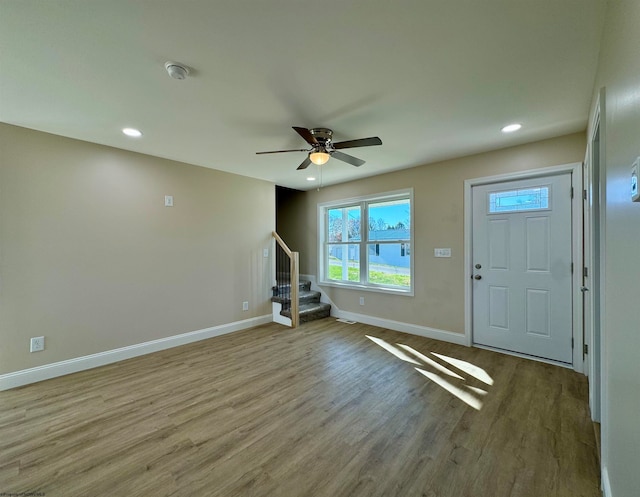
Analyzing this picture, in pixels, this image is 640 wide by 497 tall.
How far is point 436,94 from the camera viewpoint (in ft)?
6.98

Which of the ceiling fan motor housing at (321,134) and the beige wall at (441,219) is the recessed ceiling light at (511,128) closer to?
the beige wall at (441,219)

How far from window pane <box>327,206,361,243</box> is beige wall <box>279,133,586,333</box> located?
0.55 metres

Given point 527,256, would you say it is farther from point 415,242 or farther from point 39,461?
point 39,461

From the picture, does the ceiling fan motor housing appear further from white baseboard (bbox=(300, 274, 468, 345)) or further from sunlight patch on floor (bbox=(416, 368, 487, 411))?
white baseboard (bbox=(300, 274, 468, 345))

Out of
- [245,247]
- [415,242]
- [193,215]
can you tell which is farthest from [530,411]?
[193,215]

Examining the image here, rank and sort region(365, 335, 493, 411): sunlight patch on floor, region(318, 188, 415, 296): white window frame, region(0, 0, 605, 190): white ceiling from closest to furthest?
1. region(0, 0, 605, 190): white ceiling
2. region(365, 335, 493, 411): sunlight patch on floor
3. region(318, 188, 415, 296): white window frame

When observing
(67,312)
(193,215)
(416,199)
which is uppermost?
(416,199)

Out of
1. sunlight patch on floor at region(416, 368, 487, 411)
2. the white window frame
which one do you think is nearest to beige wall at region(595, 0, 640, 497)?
sunlight patch on floor at region(416, 368, 487, 411)

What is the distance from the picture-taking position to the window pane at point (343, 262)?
5.00 m

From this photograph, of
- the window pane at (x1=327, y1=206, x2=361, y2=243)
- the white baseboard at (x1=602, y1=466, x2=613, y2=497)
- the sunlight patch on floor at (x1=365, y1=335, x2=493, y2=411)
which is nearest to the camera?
the white baseboard at (x1=602, y1=466, x2=613, y2=497)

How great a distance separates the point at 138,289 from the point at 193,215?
120cm

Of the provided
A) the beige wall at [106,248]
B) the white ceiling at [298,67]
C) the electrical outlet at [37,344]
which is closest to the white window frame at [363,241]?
the white ceiling at [298,67]

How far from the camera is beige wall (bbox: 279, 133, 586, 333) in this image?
3137 mm

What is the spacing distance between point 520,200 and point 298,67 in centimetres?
296
